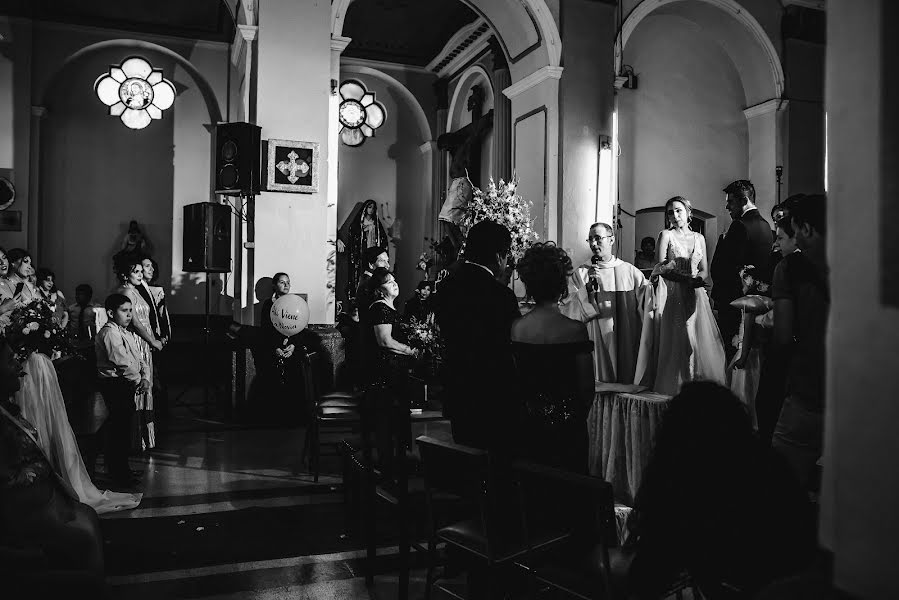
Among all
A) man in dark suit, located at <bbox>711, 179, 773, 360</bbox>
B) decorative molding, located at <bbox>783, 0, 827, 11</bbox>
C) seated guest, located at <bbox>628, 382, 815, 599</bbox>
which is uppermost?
decorative molding, located at <bbox>783, 0, 827, 11</bbox>

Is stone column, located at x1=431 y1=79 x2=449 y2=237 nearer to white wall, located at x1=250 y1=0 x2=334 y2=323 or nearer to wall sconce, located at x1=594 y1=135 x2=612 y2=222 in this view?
wall sconce, located at x1=594 y1=135 x2=612 y2=222

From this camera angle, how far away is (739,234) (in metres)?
5.36

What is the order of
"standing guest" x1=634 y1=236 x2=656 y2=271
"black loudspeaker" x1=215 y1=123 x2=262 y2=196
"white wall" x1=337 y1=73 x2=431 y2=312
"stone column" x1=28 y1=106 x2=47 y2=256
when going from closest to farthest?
"black loudspeaker" x1=215 y1=123 x2=262 y2=196
"standing guest" x1=634 y1=236 x2=656 y2=271
"stone column" x1=28 y1=106 x2=47 y2=256
"white wall" x1=337 y1=73 x2=431 y2=312

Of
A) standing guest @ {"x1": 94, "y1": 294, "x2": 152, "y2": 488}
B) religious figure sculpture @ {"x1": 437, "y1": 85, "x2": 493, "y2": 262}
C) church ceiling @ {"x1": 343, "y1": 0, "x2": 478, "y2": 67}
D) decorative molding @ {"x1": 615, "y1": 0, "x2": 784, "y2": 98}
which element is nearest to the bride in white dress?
standing guest @ {"x1": 94, "y1": 294, "x2": 152, "y2": 488}

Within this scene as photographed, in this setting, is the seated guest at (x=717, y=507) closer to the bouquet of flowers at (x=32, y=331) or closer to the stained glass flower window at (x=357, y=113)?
the bouquet of flowers at (x=32, y=331)

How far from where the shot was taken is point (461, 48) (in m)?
12.6

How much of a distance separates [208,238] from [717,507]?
7.34m

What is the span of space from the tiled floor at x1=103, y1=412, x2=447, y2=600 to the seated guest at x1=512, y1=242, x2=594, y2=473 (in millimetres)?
970

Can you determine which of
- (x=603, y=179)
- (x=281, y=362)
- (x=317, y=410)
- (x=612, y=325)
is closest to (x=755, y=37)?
(x=603, y=179)

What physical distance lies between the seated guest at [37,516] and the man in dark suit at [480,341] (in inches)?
50.8

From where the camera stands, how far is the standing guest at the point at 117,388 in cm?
478

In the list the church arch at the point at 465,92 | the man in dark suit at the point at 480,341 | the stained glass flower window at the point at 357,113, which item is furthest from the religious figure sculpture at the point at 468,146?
the man in dark suit at the point at 480,341

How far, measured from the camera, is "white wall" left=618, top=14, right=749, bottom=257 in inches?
417

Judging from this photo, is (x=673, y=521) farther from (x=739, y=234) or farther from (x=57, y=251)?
(x=57, y=251)
